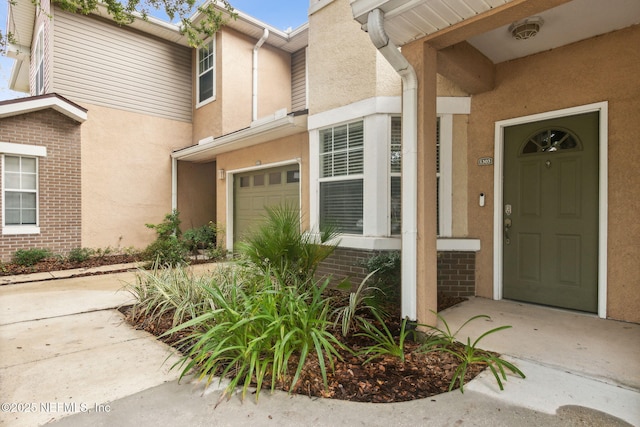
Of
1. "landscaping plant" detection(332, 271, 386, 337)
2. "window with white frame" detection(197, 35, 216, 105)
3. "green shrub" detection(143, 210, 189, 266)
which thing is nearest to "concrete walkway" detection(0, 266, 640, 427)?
"landscaping plant" detection(332, 271, 386, 337)

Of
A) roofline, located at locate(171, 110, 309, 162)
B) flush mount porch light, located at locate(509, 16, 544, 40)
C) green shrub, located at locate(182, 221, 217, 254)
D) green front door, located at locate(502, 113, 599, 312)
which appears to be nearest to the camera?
flush mount porch light, located at locate(509, 16, 544, 40)

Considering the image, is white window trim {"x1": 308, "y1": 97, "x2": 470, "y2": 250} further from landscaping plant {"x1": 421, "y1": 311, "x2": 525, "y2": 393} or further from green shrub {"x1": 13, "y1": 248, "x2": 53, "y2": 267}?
green shrub {"x1": 13, "y1": 248, "x2": 53, "y2": 267}

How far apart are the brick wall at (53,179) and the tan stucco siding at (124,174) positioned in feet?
0.70

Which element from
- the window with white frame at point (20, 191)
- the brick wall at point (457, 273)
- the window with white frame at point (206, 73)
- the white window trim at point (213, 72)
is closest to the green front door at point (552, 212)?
the brick wall at point (457, 273)

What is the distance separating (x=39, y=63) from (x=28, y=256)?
223 inches

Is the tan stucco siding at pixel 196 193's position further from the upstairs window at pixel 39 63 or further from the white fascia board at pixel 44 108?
the upstairs window at pixel 39 63

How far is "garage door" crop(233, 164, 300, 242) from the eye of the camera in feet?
24.1

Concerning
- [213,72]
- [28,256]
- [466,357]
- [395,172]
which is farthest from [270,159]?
[466,357]

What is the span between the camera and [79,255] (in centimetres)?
815

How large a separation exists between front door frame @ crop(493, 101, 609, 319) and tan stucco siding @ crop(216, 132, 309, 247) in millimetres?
2978

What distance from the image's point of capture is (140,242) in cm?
959

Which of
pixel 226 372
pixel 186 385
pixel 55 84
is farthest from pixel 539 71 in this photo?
pixel 55 84

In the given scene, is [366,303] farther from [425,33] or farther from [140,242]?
[140,242]

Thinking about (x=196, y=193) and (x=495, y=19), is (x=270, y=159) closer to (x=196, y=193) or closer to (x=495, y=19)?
(x=196, y=193)
